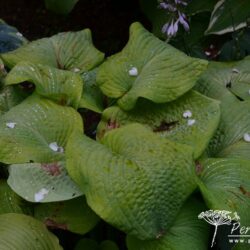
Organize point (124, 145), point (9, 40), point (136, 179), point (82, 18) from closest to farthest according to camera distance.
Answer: point (136, 179)
point (124, 145)
point (9, 40)
point (82, 18)

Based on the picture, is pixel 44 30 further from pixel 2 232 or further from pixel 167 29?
pixel 2 232

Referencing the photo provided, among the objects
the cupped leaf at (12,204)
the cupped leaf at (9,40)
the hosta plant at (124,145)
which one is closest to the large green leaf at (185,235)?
the hosta plant at (124,145)

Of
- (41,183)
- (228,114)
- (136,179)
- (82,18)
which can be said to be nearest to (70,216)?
(41,183)

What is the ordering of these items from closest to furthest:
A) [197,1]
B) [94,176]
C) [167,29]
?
[94,176] → [167,29] → [197,1]

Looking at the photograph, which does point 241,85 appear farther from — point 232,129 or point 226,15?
point 226,15

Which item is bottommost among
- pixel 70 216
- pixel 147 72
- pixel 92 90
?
pixel 70 216

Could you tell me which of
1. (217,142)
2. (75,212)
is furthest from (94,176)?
(217,142)
